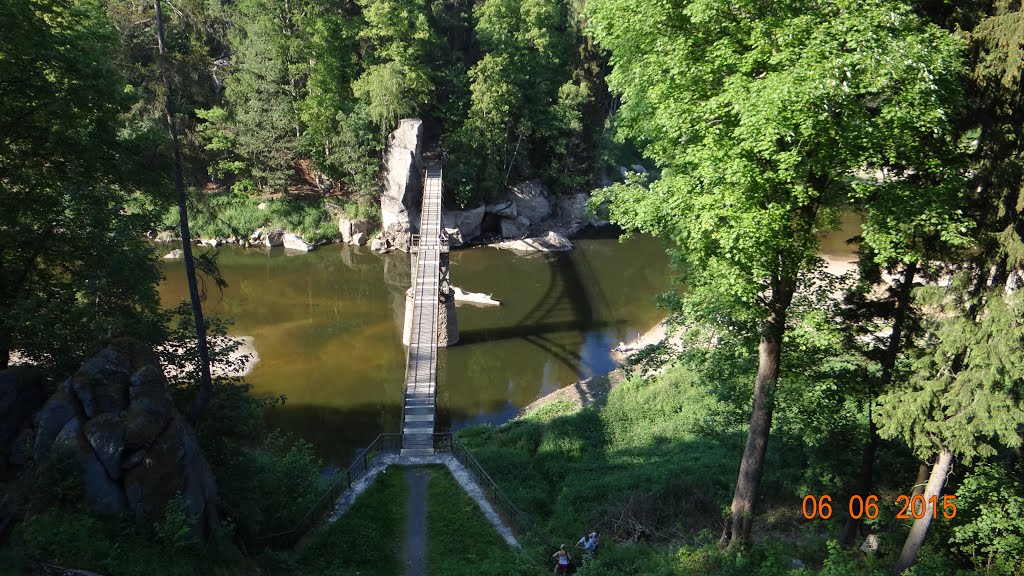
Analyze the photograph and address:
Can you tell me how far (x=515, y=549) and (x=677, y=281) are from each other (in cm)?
634

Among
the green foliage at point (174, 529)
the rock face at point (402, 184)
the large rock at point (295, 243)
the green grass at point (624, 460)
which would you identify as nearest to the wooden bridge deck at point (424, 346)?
the green grass at point (624, 460)

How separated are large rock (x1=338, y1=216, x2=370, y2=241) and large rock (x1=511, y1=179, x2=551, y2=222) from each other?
1065 centimetres

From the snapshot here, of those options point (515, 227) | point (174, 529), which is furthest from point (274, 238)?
point (174, 529)

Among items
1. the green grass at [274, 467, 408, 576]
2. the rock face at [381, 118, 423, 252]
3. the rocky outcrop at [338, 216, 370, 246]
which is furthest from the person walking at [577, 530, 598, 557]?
the rocky outcrop at [338, 216, 370, 246]

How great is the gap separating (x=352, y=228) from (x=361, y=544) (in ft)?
108

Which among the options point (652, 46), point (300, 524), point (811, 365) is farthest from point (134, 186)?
point (811, 365)

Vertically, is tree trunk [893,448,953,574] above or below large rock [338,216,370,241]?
below

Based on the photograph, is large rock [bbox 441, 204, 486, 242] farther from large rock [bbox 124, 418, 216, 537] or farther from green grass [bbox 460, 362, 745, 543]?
large rock [bbox 124, 418, 216, 537]

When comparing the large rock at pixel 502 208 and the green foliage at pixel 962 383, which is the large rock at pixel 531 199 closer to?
the large rock at pixel 502 208

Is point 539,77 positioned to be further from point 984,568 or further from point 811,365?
point 984,568

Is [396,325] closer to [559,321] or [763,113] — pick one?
[559,321]

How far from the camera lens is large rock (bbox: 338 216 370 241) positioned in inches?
1695

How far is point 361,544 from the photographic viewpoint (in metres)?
12.6

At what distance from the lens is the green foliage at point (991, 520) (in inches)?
355
